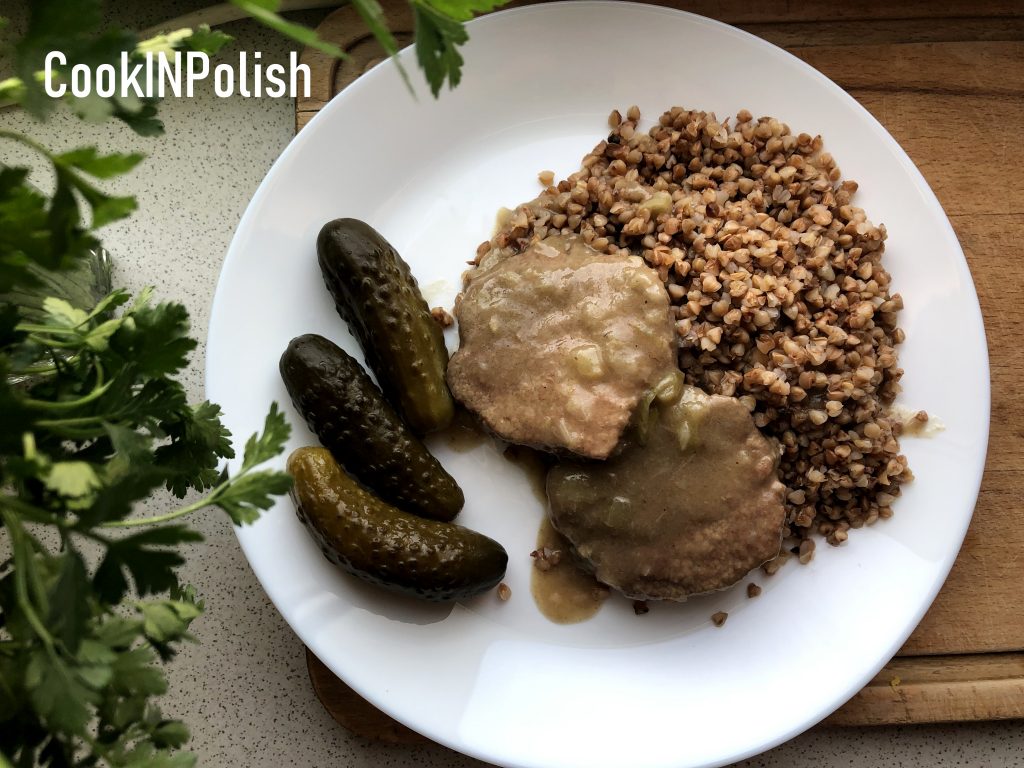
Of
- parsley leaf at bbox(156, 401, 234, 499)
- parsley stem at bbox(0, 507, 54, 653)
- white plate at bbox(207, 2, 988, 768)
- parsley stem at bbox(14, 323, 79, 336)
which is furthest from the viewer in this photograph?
A: white plate at bbox(207, 2, 988, 768)

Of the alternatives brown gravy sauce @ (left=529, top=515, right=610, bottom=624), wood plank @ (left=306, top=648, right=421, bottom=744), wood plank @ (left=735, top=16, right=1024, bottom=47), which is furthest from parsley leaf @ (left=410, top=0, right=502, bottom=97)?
wood plank @ (left=306, top=648, right=421, bottom=744)

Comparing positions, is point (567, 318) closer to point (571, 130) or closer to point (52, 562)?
point (571, 130)

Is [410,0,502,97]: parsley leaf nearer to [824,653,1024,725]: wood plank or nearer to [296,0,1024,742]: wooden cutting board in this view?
[296,0,1024,742]: wooden cutting board

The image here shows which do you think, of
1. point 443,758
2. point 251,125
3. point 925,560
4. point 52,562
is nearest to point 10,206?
point 52,562

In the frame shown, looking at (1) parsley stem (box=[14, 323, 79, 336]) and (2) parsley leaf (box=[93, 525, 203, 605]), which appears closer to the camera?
(2) parsley leaf (box=[93, 525, 203, 605])

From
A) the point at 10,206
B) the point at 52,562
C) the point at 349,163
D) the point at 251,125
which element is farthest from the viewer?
the point at 251,125

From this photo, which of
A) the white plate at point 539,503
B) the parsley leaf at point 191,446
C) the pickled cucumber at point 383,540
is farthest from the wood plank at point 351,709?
the parsley leaf at point 191,446

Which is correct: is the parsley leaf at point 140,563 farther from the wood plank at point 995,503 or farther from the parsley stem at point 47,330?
the wood plank at point 995,503
